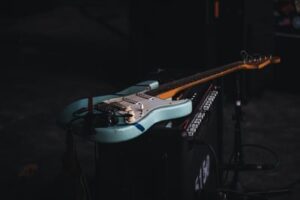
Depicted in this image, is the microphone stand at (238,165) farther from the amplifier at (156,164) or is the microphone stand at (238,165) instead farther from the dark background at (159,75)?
the amplifier at (156,164)

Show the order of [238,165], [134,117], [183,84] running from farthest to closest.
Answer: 1. [238,165]
2. [183,84]
3. [134,117]

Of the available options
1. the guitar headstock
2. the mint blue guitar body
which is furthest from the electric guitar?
the guitar headstock

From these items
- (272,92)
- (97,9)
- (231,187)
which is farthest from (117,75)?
(97,9)

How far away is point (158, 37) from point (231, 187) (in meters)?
2.38

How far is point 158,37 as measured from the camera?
5.59 metres

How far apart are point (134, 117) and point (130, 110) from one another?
1.9 inches

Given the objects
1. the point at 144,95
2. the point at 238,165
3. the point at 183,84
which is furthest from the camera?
the point at 238,165

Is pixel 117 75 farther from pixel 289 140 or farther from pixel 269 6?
pixel 289 140

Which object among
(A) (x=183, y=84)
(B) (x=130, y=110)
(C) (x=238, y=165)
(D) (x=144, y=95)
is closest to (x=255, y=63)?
(A) (x=183, y=84)

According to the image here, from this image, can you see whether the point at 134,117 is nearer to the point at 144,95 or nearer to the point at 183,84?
the point at 144,95

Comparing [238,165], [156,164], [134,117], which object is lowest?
[238,165]

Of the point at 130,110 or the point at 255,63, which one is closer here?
the point at 130,110

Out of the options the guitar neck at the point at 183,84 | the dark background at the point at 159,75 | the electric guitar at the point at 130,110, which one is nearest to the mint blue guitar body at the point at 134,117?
the electric guitar at the point at 130,110

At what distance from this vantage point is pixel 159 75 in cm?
339
